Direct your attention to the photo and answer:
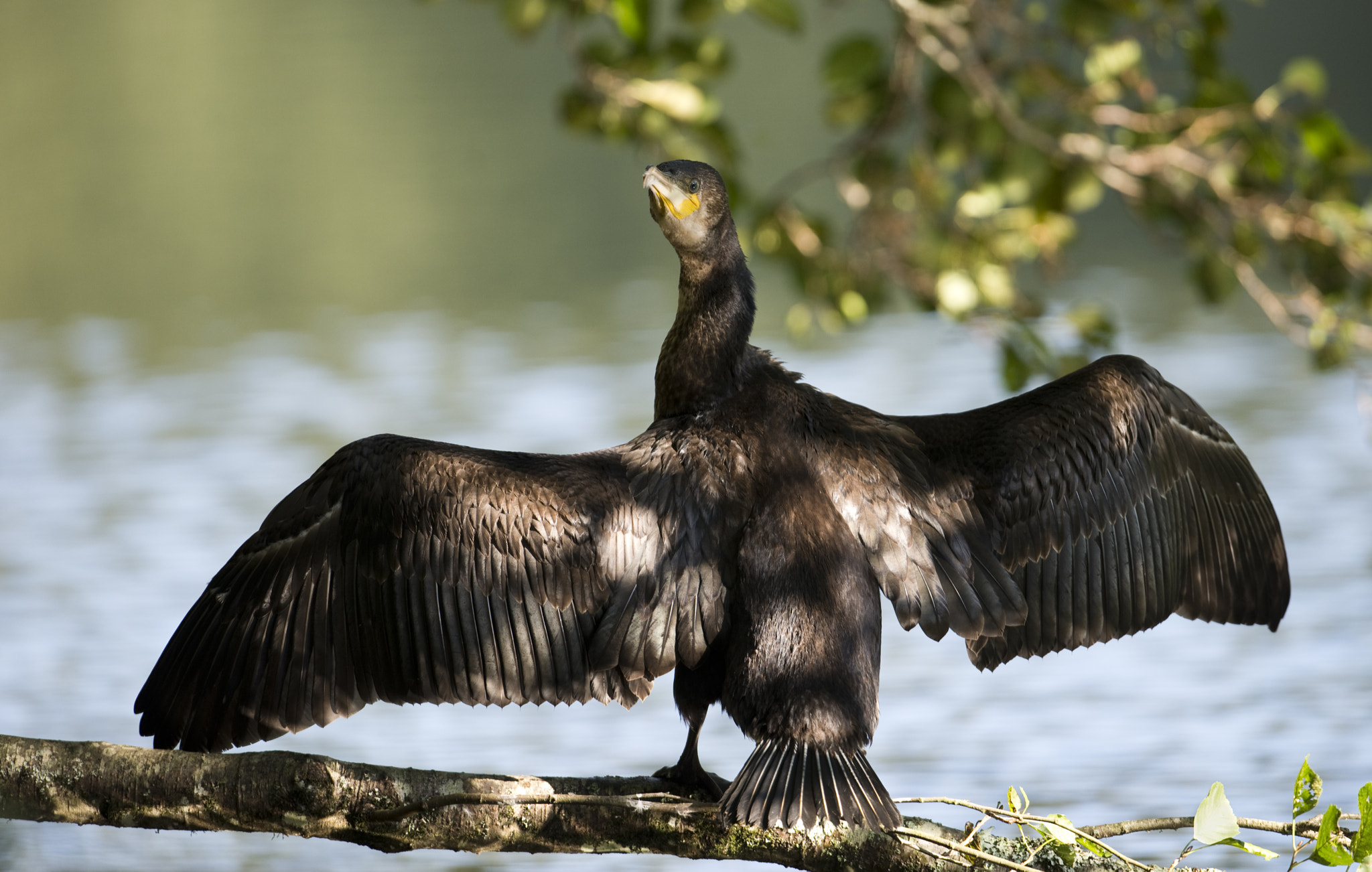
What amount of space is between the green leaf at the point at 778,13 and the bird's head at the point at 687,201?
35.9 inches

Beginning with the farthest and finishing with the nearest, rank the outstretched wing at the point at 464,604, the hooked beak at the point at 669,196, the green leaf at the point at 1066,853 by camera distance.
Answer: the hooked beak at the point at 669,196 → the outstretched wing at the point at 464,604 → the green leaf at the point at 1066,853

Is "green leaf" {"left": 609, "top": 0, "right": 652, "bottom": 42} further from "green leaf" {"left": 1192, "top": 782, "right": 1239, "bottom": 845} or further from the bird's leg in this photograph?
"green leaf" {"left": 1192, "top": 782, "right": 1239, "bottom": 845}

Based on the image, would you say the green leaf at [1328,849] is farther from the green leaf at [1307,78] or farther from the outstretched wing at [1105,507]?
the green leaf at [1307,78]

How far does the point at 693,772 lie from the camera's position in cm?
271

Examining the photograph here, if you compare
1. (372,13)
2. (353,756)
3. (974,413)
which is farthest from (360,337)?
(372,13)

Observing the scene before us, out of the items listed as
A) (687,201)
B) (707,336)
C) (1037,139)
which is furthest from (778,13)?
(707,336)

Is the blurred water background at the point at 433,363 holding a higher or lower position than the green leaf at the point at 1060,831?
higher

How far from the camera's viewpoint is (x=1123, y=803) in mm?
4438

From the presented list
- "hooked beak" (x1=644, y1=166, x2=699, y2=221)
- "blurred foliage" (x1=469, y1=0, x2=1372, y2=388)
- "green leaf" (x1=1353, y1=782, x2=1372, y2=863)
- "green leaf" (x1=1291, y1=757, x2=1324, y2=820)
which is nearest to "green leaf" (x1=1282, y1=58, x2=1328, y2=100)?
"blurred foliage" (x1=469, y1=0, x2=1372, y2=388)

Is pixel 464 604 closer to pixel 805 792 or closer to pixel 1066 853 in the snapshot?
pixel 805 792

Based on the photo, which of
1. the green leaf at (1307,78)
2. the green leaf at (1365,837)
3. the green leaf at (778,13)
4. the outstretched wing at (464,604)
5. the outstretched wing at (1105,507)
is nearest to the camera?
the green leaf at (1365,837)

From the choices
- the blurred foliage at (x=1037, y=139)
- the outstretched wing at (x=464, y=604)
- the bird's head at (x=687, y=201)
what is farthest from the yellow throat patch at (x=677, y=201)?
the blurred foliage at (x=1037, y=139)

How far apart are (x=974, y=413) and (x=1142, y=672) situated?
292 cm

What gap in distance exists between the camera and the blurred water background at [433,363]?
496cm
